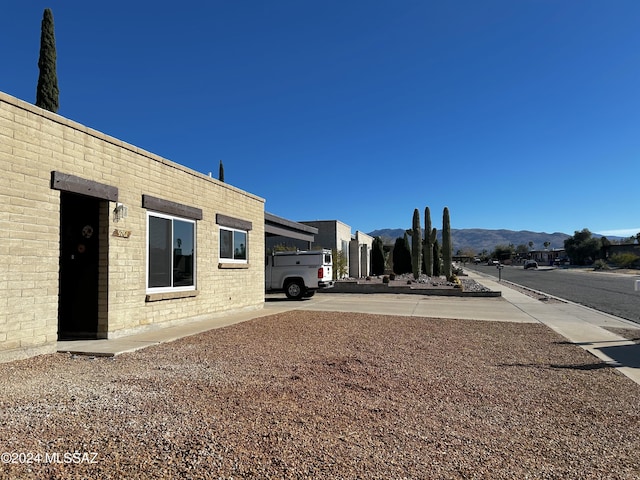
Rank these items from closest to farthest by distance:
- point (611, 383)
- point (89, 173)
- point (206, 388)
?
point (206, 388), point (611, 383), point (89, 173)

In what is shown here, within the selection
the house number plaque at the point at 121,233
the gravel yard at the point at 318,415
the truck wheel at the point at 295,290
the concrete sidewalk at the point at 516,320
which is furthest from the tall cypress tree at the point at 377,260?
the house number plaque at the point at 121,233

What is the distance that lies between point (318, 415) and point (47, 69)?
15.9 metres

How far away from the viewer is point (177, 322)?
35.1ft

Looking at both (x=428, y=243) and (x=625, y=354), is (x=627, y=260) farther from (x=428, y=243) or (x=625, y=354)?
(x=625, y=354)

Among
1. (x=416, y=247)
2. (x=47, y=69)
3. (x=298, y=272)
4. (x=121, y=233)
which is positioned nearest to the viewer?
(x=121, y=233)

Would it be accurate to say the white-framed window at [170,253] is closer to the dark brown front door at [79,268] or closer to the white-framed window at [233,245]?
the dark brown front door at [79,268]

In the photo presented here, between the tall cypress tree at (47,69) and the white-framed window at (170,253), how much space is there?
25.9ft

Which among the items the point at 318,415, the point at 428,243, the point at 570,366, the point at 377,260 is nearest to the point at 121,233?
the point at 318,415

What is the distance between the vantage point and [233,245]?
1384 cm

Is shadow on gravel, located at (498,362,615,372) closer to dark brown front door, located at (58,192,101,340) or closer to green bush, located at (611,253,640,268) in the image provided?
dark brown front door, located at (58,192,101,340)

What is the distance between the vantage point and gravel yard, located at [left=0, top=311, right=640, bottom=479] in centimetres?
346

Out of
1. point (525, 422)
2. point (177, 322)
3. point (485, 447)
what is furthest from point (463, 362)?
point (177, 322)

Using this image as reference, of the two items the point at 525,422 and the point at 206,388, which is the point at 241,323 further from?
the point at 525,422

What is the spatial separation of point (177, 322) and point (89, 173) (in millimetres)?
4060
